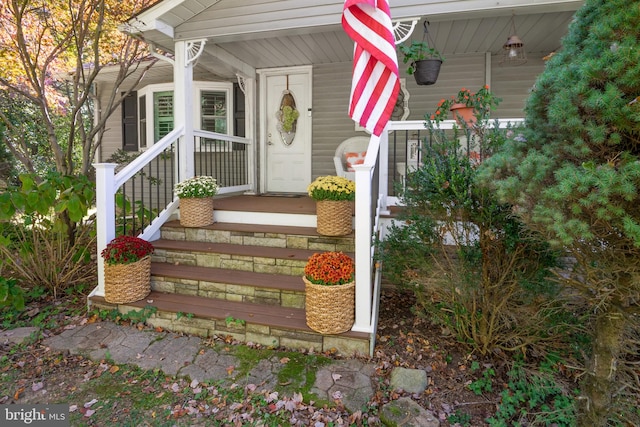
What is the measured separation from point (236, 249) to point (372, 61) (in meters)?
2.08

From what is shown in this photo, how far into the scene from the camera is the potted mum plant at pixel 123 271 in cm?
314

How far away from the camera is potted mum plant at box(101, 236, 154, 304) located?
314 centimetres

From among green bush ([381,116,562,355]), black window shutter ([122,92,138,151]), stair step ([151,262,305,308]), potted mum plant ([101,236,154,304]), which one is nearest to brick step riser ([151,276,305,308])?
stair step ([151,262,305,308])

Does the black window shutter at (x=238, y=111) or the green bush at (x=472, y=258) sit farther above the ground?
the black window shutter at (x=238, y=111)

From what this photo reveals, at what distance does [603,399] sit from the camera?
5.44 ft

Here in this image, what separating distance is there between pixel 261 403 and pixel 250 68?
16.5 feet

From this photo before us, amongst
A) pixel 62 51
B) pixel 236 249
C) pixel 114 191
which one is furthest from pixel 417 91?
pixel 62 51

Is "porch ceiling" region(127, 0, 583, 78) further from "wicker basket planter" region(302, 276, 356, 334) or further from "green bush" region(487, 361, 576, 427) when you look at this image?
"green bush" region(487, 361, 576, 427)

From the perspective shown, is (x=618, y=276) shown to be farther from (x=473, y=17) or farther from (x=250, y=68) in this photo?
(x=250, y=68)

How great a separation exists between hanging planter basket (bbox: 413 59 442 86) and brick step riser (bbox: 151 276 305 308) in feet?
9.26

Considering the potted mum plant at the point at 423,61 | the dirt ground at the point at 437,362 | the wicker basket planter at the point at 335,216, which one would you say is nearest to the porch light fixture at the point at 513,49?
the potted mum plant at the point at 423,61

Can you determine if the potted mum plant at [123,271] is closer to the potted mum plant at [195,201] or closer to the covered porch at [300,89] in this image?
the covered porch at [300,89]

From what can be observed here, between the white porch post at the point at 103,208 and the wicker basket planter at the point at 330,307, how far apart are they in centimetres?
202

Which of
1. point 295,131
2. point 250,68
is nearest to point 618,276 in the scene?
point 295,131
